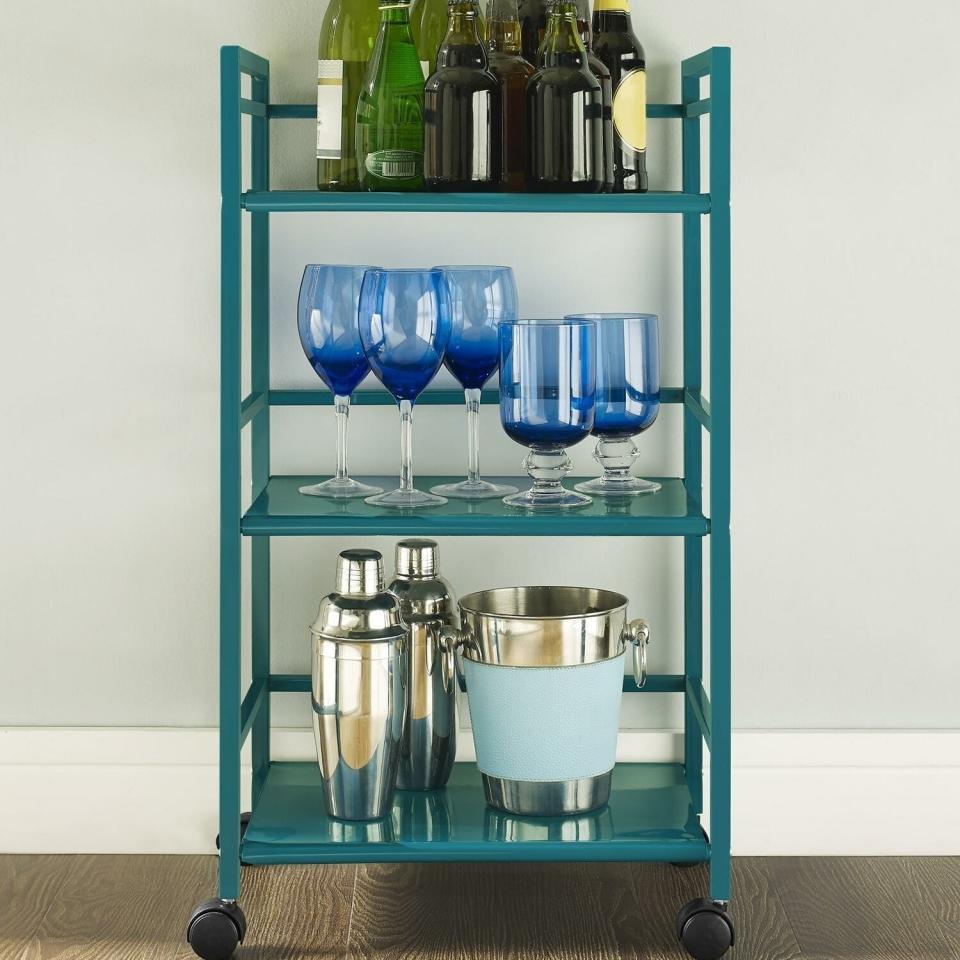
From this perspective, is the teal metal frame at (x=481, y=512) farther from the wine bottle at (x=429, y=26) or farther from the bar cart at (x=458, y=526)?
the wine bottle at (x=429, y=26)

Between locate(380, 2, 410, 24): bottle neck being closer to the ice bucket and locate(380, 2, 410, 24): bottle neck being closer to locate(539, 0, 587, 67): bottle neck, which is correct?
locate(539, 0, 587, 67): bottle neck

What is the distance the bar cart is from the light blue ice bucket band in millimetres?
79

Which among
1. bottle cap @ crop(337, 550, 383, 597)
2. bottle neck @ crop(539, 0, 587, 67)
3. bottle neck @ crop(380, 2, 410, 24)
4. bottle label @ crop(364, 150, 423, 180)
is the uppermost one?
bottle neck @ crop(380, 2, 410, 24)

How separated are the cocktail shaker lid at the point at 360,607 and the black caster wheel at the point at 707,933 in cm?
51

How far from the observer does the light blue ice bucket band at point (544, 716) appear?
157 cm

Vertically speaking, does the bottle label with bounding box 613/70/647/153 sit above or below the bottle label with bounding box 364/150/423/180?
above

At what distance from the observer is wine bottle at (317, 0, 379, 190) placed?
1597 millimetres

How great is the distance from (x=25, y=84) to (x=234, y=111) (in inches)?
19.0

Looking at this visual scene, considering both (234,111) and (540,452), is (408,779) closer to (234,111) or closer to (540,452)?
(540,452)

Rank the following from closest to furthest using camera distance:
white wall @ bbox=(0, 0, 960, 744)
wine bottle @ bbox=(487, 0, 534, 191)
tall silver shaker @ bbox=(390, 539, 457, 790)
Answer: wine bottle @ bbox=(487, 0, 534, 191)
tall silver shaker @ bbox=(390, 539, 457, 790)
white wall @ bbox=(0, 0, 960, 744)

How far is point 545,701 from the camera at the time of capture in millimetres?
A: 1570

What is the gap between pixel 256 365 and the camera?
5.80ft

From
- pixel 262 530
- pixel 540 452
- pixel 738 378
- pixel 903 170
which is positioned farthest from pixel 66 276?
pixel 903 170

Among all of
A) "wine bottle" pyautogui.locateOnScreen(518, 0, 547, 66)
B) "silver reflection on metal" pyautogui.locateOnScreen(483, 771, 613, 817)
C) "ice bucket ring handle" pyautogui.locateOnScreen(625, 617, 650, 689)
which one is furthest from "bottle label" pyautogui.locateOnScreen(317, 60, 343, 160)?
"silver reflection on metal" pyautogui.locateOnScreen(483, 771, 613, 817)
